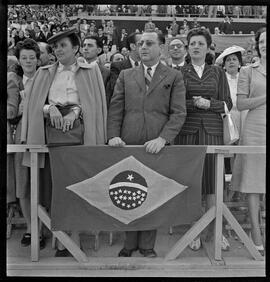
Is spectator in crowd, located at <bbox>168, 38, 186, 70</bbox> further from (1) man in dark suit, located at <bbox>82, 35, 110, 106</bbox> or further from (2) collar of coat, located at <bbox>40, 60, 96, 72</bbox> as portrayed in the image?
(2) collar of coat, located at <bbox>40, 60, 96, 72</bbox>

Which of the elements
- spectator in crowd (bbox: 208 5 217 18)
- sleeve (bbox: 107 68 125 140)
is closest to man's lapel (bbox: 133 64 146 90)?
sleeve (bbox: 107 68 125 140)

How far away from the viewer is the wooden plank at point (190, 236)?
421 centimetres

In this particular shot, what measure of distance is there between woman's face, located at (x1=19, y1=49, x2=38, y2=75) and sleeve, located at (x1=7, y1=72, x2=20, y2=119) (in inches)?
4.6

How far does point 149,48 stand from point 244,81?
895 millimetres

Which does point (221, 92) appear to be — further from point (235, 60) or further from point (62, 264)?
point (62, 264)

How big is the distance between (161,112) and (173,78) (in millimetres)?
298

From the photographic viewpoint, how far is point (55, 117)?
4047 mm

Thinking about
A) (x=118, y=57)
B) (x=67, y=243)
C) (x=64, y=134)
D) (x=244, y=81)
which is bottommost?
(x=67, y=243)

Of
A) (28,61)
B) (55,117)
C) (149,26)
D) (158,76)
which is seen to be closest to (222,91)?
(158,76)

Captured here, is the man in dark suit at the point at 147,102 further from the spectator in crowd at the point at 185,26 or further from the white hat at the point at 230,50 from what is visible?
the white hat at the point at 230,50

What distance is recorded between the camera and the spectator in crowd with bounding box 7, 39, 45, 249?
168 inches

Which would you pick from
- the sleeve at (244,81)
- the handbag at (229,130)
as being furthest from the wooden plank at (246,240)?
the sleeve at (244,81)

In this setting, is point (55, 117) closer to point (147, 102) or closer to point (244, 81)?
point (147, 102)
